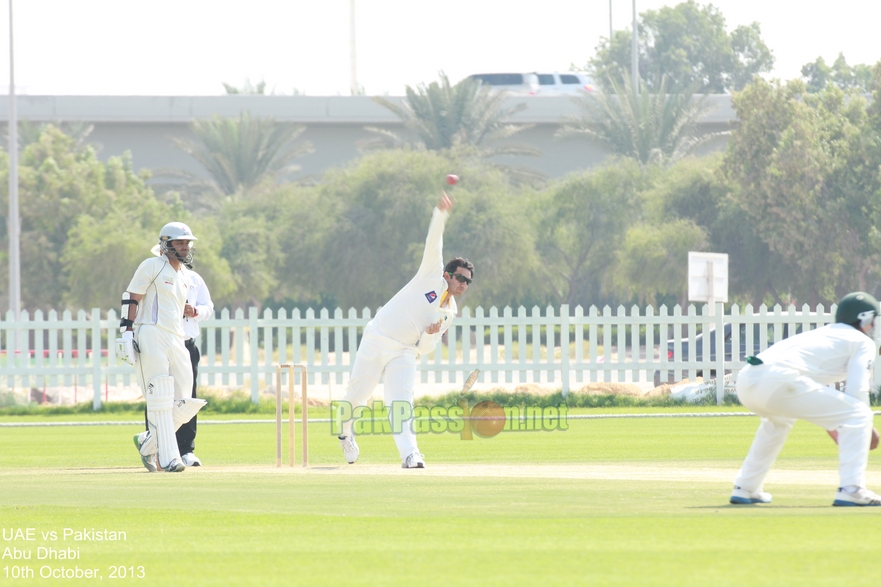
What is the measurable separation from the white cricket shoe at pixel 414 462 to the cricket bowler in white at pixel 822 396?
3225 mm

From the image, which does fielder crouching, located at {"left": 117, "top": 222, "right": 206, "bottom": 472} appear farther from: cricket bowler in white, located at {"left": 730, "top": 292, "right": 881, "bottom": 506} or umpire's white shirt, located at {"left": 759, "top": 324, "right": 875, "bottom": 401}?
umpire's white shirt, located at {"left": 759, "top": 324, "right": 875, "bottom": 401}

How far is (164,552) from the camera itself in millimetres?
6223

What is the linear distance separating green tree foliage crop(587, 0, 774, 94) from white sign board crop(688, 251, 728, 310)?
7267 cm

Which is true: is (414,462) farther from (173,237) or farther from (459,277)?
(173,237)

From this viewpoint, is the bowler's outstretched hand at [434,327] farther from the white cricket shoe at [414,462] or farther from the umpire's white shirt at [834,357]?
the umpire's white shirt at [834,357]

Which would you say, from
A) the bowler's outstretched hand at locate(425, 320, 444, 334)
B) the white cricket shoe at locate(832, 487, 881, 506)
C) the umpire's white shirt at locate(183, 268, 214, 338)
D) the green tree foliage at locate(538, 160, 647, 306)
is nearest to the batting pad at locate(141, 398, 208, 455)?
the umpire's white shirt at locate(183, 268, 214, 338)

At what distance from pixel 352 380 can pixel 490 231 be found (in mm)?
29649

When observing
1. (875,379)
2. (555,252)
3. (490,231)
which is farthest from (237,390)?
(555,252)

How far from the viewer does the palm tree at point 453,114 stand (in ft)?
139

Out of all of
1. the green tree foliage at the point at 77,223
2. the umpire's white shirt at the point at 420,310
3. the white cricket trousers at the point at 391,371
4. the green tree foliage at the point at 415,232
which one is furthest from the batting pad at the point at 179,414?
the green tree foliage at the point at 415,232

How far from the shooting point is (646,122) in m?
43.1

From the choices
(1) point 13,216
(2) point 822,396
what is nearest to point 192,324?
(2) point 822,396

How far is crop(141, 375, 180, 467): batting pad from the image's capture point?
10.3m

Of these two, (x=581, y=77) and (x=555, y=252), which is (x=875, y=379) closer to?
(x=555, y=252)
